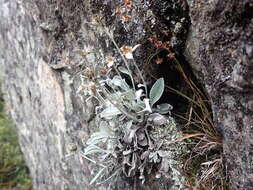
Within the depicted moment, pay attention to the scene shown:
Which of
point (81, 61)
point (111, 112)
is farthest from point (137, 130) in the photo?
point (81, 61)

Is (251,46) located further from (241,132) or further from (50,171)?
(50,171)

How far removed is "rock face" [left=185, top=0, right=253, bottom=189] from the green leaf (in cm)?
32

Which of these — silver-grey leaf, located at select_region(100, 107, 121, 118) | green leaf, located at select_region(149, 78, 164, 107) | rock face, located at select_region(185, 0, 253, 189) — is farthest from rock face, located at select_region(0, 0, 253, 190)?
silver-grey leaf, located at select_region(100, 107, 121, 118)

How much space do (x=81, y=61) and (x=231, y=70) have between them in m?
1.04

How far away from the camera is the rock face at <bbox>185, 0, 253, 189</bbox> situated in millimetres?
1384

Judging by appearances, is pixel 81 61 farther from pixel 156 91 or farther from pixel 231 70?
pixel 231 70

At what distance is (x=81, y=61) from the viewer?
227 cm

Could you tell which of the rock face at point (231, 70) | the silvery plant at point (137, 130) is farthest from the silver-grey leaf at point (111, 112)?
the rock face at point (231, 70)

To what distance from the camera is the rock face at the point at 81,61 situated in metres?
1.48

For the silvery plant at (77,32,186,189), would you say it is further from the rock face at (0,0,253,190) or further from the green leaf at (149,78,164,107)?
the rock face at (0,0,253,190)

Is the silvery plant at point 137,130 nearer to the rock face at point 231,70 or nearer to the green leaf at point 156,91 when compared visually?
the green leaf at point 156,91

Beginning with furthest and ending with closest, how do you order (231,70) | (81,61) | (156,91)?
(81,61), (156,91), (231,70)

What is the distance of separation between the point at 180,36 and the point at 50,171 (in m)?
2.06

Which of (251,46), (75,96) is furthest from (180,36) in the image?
(75,96)
